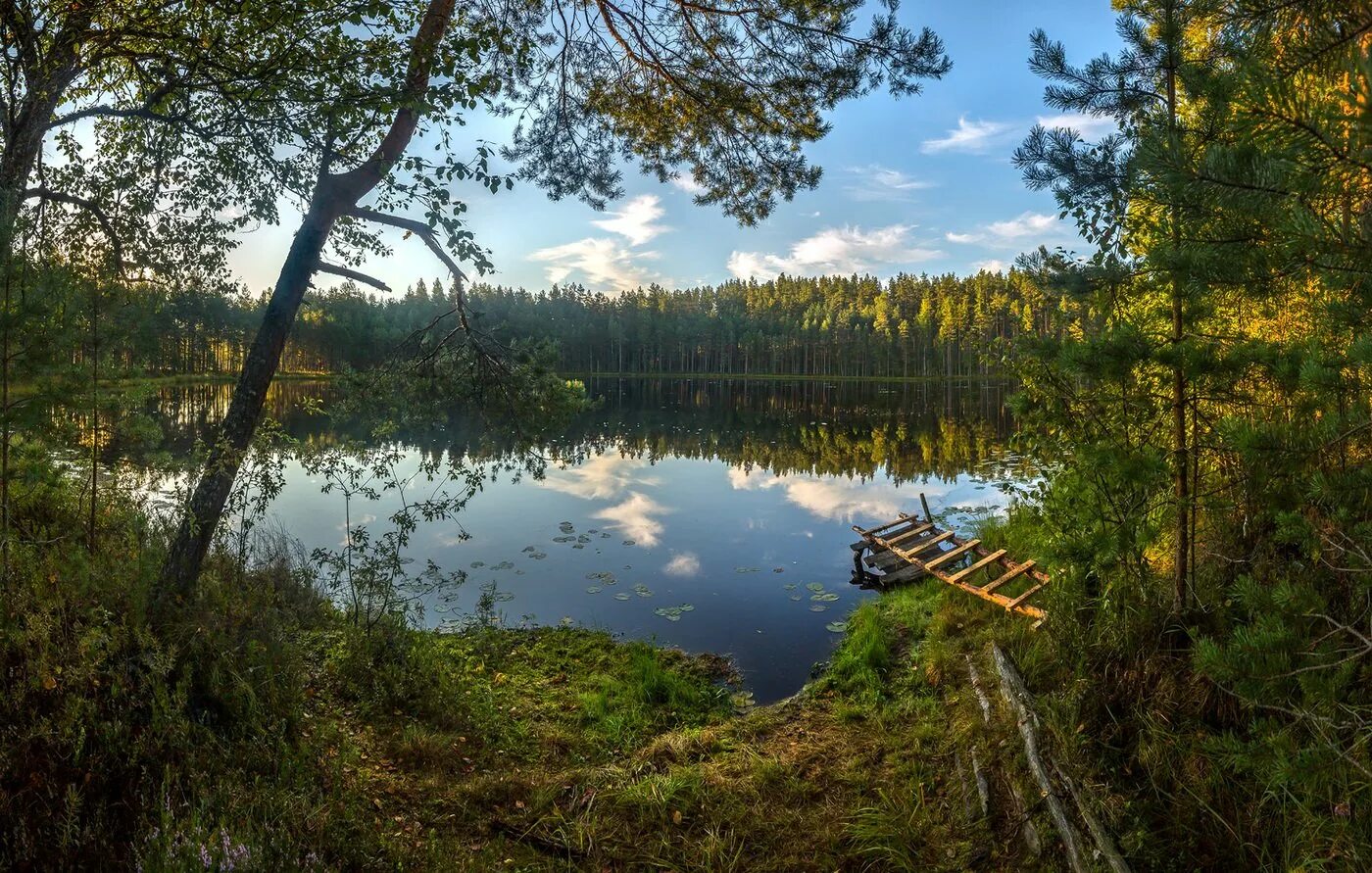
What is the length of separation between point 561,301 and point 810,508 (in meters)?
88.7

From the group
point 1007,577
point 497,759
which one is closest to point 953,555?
point 1007,577

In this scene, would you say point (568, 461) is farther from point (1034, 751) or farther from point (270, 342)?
point (1034, 751)

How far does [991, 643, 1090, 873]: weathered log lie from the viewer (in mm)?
3449

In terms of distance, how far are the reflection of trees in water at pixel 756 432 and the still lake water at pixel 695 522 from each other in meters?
0.21

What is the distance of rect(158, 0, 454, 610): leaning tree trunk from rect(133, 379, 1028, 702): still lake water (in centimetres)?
176

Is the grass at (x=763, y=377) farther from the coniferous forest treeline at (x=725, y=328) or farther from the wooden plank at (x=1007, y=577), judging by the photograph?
the wooden plank at (x=1007, y=577)

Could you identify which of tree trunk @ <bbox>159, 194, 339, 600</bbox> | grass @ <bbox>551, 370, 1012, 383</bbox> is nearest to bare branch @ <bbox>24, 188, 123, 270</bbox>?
tree trunk @ <bbox>159, 194, 339, 600</bbox>

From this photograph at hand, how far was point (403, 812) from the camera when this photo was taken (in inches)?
163

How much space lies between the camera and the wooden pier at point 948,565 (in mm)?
8328

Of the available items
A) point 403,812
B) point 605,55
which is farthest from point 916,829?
point 605,55

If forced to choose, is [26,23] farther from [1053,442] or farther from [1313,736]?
[1313,736]

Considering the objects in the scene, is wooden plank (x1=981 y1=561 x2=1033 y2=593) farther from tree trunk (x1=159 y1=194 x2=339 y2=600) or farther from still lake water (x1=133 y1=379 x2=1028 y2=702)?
tree trunk (x1=159 y1=194 x2=339 y2=600)

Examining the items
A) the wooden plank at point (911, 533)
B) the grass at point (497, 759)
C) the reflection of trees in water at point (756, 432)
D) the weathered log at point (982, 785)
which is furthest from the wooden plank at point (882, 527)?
the weathered log at point (982, 785)

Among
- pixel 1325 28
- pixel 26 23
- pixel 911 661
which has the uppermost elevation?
pixel 26 23
